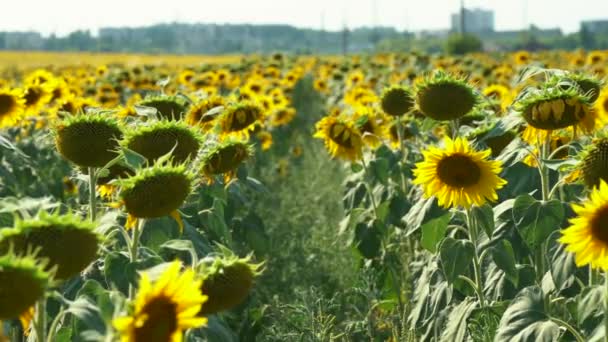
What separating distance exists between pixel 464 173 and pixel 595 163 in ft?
1.41

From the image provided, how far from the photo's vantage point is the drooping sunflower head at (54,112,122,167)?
196cm

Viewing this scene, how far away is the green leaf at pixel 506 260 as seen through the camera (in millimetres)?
2293

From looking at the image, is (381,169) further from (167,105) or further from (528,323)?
(528,323)

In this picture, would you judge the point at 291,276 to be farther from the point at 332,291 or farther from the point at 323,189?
the point at 323,189

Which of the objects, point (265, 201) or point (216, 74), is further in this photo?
point (216, 74)

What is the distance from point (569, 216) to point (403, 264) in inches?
71.8

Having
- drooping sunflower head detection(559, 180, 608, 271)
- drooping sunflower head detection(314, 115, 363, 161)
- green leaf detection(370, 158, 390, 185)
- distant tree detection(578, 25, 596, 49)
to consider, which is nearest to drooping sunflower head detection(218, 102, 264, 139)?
drooping sunflower head detection(314, 115, 363, 161)

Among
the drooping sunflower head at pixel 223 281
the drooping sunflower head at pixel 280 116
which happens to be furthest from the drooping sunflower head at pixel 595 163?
the drooping sunflower head at pixel 280 116

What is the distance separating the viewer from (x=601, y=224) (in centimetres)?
157

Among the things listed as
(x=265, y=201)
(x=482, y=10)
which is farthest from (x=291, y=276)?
(x=482, y=10)

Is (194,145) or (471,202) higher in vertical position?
(194,145)

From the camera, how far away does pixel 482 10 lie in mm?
131375

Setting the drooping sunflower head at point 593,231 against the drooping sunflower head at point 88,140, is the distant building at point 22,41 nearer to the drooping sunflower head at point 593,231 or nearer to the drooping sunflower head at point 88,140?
the drooping sunflower head at point 88,140

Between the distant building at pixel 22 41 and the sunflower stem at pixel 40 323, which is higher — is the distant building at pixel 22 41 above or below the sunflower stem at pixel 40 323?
above
